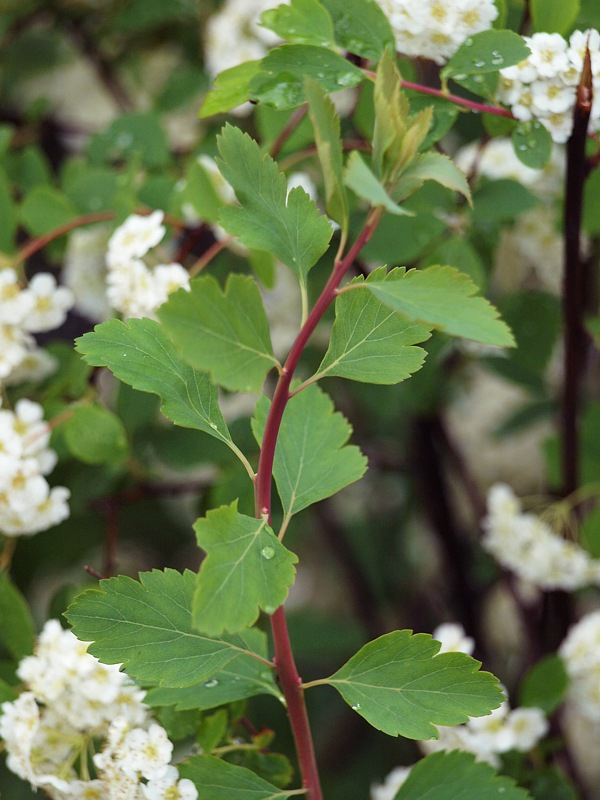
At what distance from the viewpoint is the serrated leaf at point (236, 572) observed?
0.42m

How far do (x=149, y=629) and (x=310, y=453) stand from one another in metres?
0.14

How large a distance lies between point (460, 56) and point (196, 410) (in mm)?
333

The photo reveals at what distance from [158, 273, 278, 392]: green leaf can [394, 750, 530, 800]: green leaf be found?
11.7 inches

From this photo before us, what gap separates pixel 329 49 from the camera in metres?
0.62

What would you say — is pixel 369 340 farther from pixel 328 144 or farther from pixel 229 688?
pixel 229 688

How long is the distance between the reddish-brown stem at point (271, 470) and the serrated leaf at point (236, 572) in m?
0.02

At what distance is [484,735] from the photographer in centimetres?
71

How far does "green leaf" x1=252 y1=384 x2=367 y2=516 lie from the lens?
1.76 feet

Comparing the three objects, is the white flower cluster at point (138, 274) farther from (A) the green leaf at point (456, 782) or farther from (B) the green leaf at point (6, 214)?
(A) the green leaf at point (456, 782)

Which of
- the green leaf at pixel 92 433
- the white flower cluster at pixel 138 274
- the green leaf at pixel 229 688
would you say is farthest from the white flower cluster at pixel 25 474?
the green leaf at pixel 229 688

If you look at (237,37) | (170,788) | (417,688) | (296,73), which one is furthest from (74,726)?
(237,37)

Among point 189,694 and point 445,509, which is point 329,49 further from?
point 445,509

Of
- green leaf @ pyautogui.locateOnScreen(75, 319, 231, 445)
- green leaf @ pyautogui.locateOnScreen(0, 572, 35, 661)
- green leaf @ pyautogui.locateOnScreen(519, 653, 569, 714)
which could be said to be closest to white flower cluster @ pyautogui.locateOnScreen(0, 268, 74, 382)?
green leaf @ pyautogui.locateOnScreen(0, 572, 35, 661)

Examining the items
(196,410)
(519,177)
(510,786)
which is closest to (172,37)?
(519,177)
